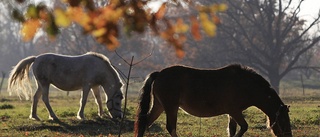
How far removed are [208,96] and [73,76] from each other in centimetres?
721

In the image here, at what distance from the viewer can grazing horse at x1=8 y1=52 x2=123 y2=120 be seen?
16.6m

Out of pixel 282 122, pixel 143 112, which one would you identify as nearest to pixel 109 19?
pixel 143 112

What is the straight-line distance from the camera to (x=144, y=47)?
2677 inches

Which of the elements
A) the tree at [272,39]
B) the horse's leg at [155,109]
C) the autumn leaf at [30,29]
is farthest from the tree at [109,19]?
the tree at [272,39]

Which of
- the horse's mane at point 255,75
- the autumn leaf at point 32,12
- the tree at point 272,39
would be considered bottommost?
the autumn leaf at point 32,12

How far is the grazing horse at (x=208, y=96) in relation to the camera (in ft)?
34.0

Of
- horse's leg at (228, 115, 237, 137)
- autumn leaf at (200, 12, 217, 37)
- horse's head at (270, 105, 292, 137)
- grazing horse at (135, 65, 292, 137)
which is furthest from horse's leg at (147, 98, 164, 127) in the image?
autumn leaf at (200, 12, 217, 37)

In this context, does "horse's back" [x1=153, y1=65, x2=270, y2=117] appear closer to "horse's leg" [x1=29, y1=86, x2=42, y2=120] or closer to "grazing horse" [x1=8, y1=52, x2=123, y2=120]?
"grazing horse" [x1=8, y1=52, x2=123, y2=120]

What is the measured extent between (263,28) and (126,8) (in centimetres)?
4332

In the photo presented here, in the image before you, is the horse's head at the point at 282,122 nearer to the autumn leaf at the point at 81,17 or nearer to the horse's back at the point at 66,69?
the autumn leaf at the point at 81,17

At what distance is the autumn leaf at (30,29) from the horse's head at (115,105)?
473 inches

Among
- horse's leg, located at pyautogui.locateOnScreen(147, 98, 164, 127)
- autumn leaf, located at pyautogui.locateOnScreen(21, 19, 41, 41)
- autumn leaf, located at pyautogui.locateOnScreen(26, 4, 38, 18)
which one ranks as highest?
autumn leaf, located at pyautogui.locateOnScreen(26, 4, 38, 18)

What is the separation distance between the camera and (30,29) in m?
4.32

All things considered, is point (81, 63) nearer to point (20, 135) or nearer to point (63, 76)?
point (63, 76)
